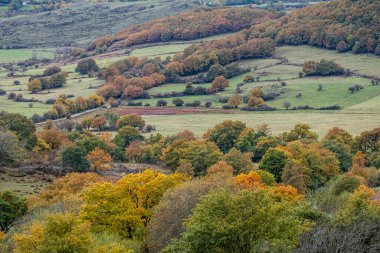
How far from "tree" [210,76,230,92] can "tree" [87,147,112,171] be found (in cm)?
6468

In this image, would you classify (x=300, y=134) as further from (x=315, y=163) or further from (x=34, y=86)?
(x=34, y=86)

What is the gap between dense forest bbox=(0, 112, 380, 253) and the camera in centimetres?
3619

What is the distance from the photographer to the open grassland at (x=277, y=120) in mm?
115562

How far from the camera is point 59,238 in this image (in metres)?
34.3

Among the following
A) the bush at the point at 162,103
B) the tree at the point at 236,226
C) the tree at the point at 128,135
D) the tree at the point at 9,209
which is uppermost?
the tree at the point at 236,226

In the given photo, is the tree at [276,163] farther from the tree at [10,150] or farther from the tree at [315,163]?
the tree at [10,150]

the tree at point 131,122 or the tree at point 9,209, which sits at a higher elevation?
the tree at point 9,209

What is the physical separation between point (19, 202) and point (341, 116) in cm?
7315

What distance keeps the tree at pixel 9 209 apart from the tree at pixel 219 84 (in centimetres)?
9008

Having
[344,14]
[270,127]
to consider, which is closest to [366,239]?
[270,127]

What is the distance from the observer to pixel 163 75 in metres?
170

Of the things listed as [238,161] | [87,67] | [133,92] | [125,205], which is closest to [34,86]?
[87,67]

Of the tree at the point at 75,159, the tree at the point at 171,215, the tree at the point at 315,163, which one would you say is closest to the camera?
the tree at the point at 171,215

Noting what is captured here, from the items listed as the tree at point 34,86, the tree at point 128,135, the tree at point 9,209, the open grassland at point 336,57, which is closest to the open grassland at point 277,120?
the tree at point 128,135
